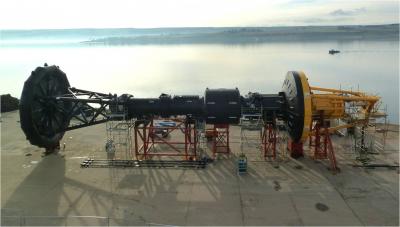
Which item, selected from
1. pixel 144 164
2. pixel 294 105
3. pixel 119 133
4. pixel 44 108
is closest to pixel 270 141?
pixel 294 105

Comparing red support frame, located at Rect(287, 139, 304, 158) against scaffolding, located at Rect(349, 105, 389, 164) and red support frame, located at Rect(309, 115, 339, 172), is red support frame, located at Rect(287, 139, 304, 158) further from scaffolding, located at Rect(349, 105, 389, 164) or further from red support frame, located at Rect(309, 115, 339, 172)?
scaffolding, located at Rect(349, 105, 389, 164)

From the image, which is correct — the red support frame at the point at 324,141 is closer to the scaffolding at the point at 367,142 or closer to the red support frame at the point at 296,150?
the red support frame at the point at 296,150

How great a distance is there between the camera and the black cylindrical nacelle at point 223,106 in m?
22.1

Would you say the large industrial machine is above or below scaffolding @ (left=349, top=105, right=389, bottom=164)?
above

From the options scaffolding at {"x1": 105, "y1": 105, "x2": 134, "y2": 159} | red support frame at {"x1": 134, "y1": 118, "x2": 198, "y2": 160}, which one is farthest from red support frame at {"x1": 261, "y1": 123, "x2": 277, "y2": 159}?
scaffolding at {"x1": 105, "y1": 105, "x2": 134, "y2": 159}

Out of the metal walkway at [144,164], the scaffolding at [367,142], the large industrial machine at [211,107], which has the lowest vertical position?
the metal walkway at [144,164]

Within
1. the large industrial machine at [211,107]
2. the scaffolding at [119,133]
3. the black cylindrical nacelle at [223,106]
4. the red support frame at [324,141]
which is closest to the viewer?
the large industrial machine at [211,107]

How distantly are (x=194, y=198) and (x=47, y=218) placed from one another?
6.52m

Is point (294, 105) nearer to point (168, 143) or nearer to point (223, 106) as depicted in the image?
point (223, 106)

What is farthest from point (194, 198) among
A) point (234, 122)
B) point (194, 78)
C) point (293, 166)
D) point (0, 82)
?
point (0, 82)

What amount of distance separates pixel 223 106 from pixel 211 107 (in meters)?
0.67

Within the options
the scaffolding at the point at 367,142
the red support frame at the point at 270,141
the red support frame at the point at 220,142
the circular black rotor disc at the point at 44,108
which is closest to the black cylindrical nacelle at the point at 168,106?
the red support frame at the point at 220,142

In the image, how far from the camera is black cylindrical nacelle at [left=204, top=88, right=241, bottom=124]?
72.6 feet

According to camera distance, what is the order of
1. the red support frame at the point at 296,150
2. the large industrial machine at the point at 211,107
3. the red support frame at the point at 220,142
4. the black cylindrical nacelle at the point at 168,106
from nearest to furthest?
the large industrial machine at the point at 211,107 < the black cylindrical nacelle at the point at 168,106 < the red support frame at the point at 296,150 < the red support frame at the point at 220,142
